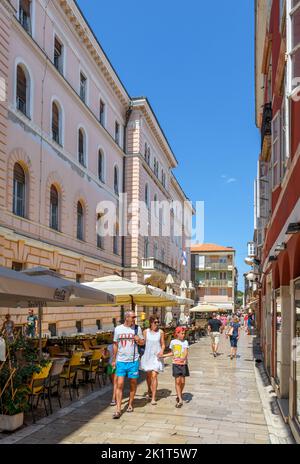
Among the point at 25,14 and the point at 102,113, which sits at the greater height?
the point at 25,14

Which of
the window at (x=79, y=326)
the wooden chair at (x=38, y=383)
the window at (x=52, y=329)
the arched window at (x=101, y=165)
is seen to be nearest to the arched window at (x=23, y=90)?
the window at (x=52, y=329)

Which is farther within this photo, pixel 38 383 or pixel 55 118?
pixel 55 118

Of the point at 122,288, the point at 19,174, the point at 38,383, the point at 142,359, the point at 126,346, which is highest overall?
the point at 19,174

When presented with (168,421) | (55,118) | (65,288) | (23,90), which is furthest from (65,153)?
(168,421)

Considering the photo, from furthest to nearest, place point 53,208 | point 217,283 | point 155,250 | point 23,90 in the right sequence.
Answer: point 217,283 → point 155,250 → point 53,208 → point 23,90

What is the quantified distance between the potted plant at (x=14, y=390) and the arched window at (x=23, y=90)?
44.3 ft

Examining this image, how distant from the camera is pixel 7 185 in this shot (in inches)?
695

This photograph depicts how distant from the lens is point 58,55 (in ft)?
76.1

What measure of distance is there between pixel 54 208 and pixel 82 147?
543cm

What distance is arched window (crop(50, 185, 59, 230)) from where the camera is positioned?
22.1 meters

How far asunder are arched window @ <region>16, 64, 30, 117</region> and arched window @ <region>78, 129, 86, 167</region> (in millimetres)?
6563

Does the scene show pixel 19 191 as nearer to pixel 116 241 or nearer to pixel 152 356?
pixel 152 356

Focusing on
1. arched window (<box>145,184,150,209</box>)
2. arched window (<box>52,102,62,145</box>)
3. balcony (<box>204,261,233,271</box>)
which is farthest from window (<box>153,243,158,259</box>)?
balcony (<box>204,261,233,271</box>)

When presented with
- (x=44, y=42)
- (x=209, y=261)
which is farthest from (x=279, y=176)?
(x=209, y=261)
